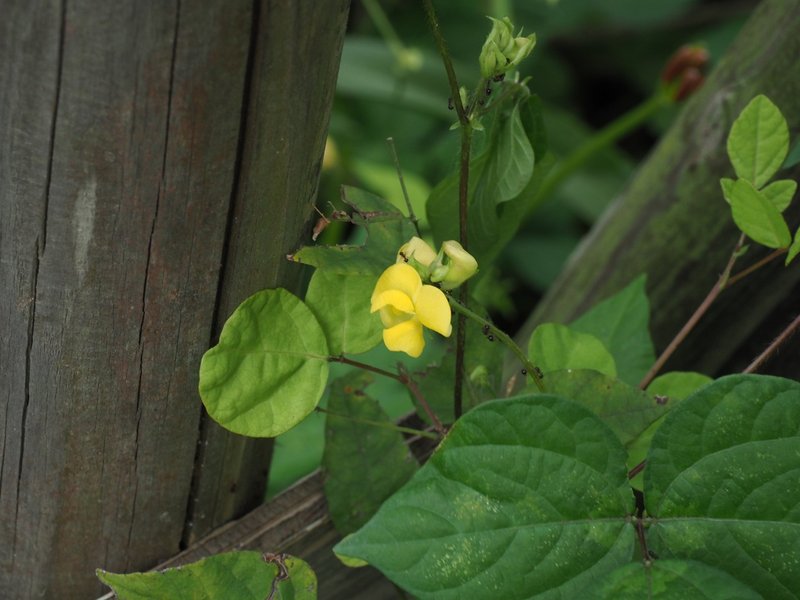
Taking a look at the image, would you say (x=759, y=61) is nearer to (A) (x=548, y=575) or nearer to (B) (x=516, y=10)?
(A) (x=548, y=575)

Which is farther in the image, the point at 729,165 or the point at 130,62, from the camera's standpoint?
the point at 729,165

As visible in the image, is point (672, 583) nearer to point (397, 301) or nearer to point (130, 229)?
point (397, 301)

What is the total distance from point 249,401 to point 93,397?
13cm

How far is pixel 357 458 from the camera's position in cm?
95

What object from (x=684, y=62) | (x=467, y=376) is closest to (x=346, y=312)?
(x=467, y=376)

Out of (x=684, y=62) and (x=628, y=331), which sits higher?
(x=684, y=62)

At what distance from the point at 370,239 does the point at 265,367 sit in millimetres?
141

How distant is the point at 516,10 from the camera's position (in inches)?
106

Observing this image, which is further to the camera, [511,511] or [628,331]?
[628,331]

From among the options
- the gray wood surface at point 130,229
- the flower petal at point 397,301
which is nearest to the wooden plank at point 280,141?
the gray wood surface at point 130,229

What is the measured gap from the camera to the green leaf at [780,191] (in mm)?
847

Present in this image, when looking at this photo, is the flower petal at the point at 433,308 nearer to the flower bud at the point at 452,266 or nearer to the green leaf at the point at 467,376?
the flower bud at the point at 452,266

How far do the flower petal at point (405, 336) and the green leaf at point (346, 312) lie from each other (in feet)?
0.31

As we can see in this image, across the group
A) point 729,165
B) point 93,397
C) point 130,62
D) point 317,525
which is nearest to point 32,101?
point 130,62
